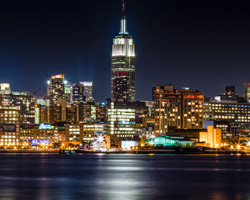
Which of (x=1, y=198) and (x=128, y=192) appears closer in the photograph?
(x=1, y=198)

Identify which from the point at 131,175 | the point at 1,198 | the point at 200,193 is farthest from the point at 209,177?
the point at 1,198

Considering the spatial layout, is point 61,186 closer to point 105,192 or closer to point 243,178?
point 105,192

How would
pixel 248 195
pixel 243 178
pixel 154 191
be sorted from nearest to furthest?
pixel 248 195 → pixel 154 191 → pixel 243 178

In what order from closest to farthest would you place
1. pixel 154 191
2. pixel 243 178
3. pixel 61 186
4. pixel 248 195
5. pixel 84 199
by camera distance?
pixel 84 199 < pixel 248 195 < pixel 154 191 < pixel 61 186 < pixel 243 178

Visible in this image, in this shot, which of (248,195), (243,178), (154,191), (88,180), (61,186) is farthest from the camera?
(243,178)

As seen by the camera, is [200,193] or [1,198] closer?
[1,198]

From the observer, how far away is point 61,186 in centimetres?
8619

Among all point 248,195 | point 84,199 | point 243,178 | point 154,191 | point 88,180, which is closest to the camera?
point 84,199

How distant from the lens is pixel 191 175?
109m

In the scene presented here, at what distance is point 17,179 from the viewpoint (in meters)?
98.1

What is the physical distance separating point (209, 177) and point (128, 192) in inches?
1205

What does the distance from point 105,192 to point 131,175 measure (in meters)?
30.8

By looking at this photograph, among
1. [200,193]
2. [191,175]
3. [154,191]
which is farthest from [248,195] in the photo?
[191,175]

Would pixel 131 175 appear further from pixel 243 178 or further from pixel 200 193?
pixel 200 193
